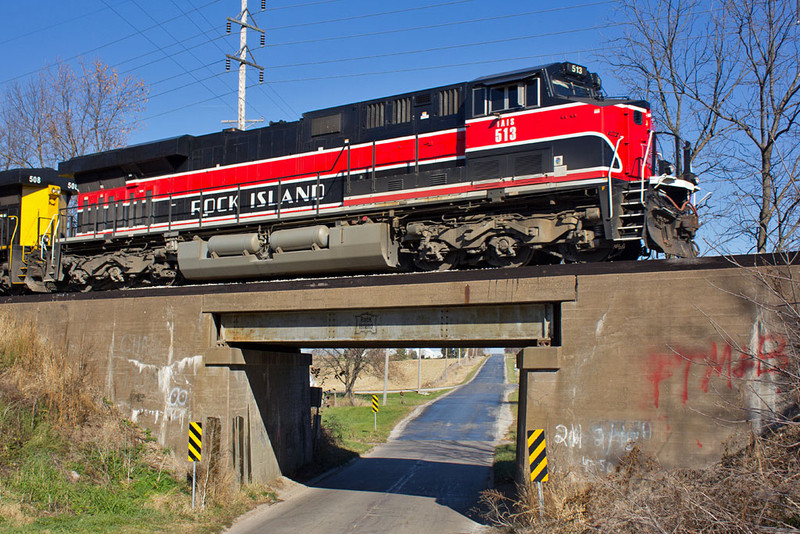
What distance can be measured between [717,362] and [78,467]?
37.7 feet

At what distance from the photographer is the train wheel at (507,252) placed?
40.1 feet

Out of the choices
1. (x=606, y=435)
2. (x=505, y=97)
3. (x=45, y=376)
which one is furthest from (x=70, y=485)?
(x=505, y=97)

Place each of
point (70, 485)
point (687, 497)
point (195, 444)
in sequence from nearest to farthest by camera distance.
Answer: point (687, 497) < point (70, 485) < point (195, 444)

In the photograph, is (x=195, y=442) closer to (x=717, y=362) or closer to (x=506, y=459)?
(x=717, y=362)

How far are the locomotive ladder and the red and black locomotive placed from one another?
0.14ft

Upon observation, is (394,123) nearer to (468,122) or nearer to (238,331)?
(468,122)

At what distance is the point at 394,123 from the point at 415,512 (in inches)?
332

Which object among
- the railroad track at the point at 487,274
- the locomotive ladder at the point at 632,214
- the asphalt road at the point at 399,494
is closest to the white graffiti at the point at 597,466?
the asphalt road at the point at 399,494

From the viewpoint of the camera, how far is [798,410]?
28.0 feet

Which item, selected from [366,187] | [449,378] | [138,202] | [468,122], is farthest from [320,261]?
[449,378]

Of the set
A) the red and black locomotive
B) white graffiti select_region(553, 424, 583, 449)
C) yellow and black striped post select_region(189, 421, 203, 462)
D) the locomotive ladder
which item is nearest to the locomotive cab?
the red and black locomotive

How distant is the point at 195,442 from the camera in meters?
12.4

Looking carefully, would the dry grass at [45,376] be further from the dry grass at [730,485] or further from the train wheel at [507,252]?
the dry grass at [730,485]

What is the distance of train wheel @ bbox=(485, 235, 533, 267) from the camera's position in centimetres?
1221
